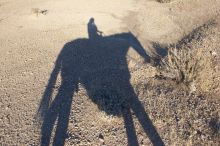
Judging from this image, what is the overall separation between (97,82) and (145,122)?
2309 millimetres

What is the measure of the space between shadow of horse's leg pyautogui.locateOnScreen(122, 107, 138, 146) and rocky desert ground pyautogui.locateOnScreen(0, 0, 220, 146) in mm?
26

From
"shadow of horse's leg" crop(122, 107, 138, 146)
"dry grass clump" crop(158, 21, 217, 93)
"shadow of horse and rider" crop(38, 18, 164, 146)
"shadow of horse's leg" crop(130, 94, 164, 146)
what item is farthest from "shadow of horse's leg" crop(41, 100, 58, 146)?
"dry grass clump" crop(158, 21, 217, 93)

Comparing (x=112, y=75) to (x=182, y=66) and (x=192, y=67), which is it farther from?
(x=192, y=67)

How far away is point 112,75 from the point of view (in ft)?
37.4

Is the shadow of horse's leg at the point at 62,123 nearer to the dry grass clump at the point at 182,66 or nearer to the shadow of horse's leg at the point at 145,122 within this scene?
the shadow of horse's leg at the point at 145,122

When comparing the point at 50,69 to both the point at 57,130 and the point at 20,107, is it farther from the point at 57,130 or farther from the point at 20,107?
the point at 57,130

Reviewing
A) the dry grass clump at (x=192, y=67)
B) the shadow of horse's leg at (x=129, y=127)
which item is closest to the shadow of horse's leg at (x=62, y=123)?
the shadow of horse's leg at (x=129, y=127)

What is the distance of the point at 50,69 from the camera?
1187 centimetres

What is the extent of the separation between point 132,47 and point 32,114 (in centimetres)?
482

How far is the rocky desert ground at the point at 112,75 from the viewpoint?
924 cm

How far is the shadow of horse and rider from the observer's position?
370 inches

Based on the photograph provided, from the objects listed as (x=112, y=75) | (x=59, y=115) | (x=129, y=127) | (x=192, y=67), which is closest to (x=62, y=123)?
(x=59, y=115)

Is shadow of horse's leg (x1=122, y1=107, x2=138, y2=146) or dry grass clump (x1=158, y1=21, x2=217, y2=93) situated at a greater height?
dry grass clump (x1=158, y1=21, x2=217, y2=93)

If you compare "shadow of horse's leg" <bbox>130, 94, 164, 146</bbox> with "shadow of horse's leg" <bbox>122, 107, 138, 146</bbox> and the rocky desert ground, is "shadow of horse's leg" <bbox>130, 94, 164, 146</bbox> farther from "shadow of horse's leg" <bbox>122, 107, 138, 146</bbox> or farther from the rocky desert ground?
"shadow of horse's leg" <bbox>122, 107, 138, 146</bbox>
